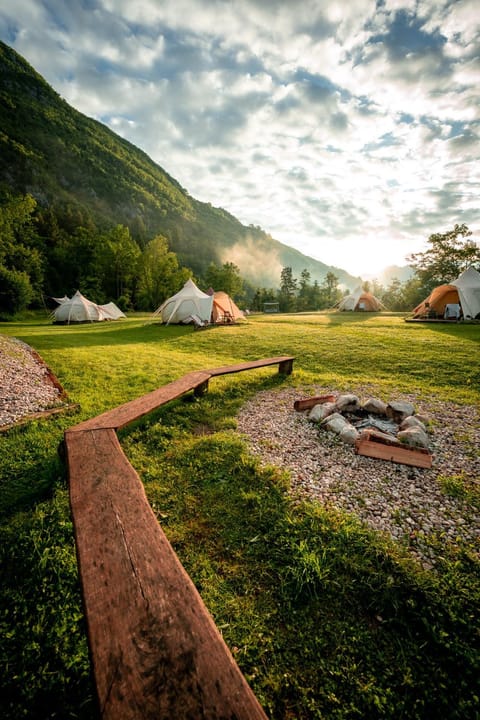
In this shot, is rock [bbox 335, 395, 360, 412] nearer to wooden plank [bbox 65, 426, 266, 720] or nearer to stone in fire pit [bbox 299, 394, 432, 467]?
stone in fire pit [bbox 299, 394, 432, 467]

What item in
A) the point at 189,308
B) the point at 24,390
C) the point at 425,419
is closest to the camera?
the point at 425,419

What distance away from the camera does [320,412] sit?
5367mm

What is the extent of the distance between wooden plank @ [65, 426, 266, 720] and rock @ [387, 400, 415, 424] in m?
4.80

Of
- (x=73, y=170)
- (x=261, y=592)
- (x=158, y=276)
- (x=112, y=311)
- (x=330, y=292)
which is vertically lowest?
(x=261, y=592)

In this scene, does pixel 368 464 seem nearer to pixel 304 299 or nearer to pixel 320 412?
pixel 320 412

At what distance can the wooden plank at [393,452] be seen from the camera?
396 cm

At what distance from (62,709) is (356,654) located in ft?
6.45

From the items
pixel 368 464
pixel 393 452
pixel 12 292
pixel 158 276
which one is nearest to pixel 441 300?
pixel 393 452

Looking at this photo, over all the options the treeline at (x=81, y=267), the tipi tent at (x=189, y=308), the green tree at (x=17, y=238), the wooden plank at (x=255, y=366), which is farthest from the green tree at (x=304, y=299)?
the wooden plank at (x=255, y=366)

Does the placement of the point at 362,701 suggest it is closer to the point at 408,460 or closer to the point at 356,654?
the point at 356,654

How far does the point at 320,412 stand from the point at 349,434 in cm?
85

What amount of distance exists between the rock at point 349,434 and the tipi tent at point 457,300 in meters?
21.0

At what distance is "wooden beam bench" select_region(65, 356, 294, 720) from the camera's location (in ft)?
A: 3.88

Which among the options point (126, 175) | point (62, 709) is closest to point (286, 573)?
point (62, 709)
